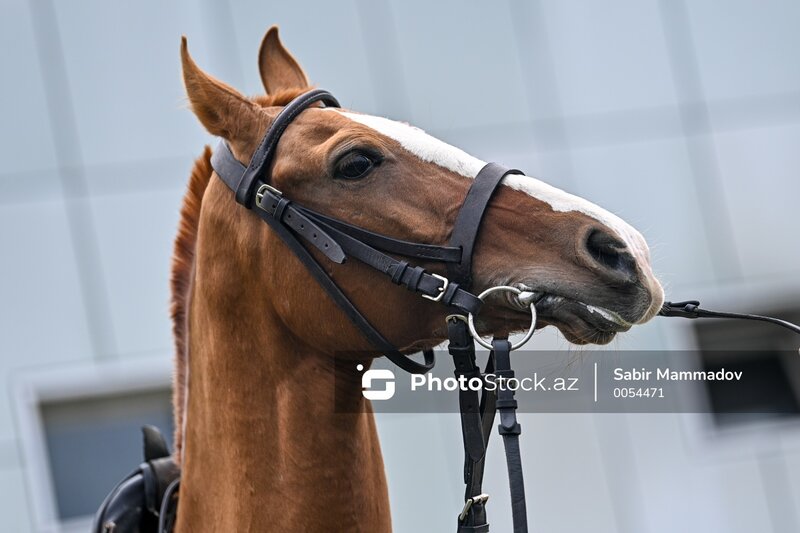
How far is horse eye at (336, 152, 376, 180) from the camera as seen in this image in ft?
7.94

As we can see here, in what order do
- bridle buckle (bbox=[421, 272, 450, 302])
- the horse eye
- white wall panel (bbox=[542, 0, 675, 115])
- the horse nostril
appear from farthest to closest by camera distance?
white wall panel (bbox=[542, 0, 675, 115])
the horse eye
bridle buckle (bbox=[421, 272, 450, 302])
the horse nostril

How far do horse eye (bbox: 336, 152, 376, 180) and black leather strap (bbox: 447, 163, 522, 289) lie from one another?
0.90 ft

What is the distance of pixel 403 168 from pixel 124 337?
169 inches

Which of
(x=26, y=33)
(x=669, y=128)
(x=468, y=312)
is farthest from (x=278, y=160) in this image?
(x=669, y=128)

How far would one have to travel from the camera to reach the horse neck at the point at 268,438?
2.38 meters

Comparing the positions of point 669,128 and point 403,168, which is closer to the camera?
point 403,168

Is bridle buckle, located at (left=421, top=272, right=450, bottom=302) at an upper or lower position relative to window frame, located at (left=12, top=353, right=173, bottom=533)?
lower

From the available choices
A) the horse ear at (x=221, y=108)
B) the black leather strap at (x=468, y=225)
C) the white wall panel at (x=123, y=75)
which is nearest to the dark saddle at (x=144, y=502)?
the horse ear at (x=221, y=108)

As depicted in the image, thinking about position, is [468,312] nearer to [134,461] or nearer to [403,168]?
[403,168]

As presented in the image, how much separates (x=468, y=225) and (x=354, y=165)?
0.35 metres

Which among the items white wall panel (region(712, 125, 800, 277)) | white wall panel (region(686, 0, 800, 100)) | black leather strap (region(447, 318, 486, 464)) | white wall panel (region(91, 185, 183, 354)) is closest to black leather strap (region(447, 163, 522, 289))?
black leather strap (region(447, 318, 486, 464))

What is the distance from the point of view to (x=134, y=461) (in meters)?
6.42

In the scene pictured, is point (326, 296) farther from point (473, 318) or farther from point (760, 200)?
point (760, 200)

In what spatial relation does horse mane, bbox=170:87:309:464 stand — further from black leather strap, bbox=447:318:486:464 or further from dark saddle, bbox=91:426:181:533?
black leather strap, bbox=447:318:486:464
